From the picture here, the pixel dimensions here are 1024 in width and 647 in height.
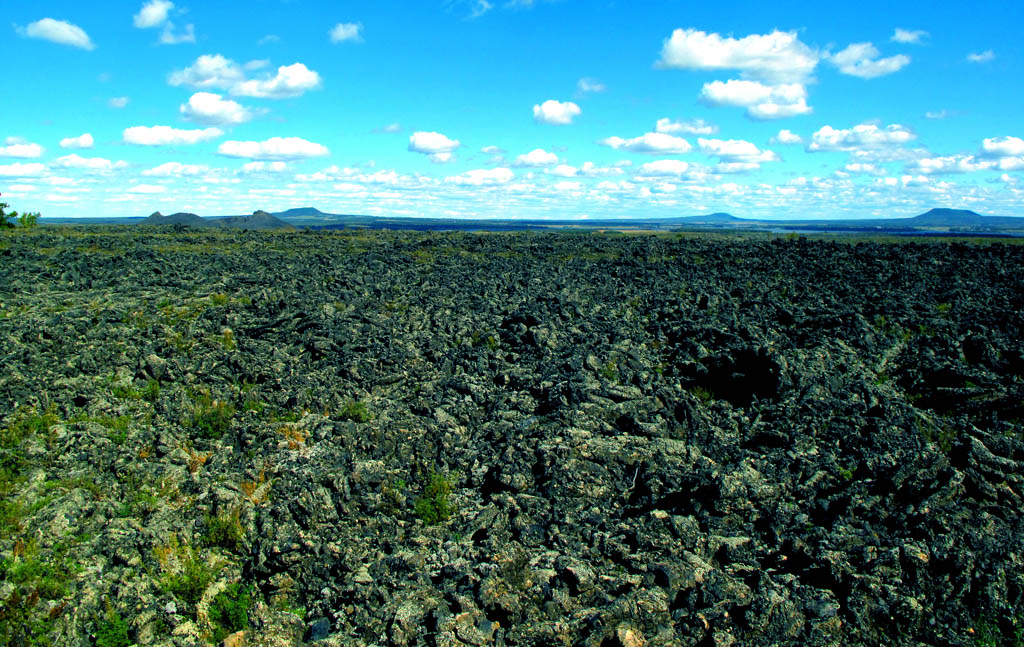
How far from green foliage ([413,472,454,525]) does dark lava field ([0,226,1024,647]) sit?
0.05 metres

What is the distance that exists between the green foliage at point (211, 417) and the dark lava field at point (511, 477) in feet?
0.19

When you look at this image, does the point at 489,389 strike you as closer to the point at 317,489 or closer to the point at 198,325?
the point at 317,489

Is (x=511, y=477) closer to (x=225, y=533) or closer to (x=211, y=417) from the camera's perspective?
(x=225, y=533)

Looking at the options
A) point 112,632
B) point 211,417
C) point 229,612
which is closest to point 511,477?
point 229,612

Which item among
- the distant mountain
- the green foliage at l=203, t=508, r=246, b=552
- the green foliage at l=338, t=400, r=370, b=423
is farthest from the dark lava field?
the distant mountain

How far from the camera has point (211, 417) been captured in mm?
11547

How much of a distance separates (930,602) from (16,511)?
10.4 meters

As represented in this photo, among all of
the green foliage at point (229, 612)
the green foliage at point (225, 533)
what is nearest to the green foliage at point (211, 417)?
the green foliage at point (225, 533)

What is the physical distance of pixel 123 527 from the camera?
26.4 ft

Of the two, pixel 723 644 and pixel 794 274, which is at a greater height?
Answer: pixel 794 274

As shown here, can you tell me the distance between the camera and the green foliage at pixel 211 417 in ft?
36.5

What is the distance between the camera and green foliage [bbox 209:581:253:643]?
21.8ft

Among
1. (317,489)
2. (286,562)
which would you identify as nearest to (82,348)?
(317,489)

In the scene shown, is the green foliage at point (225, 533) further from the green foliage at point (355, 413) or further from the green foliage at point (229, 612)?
the green foliage at point (355, 413)
